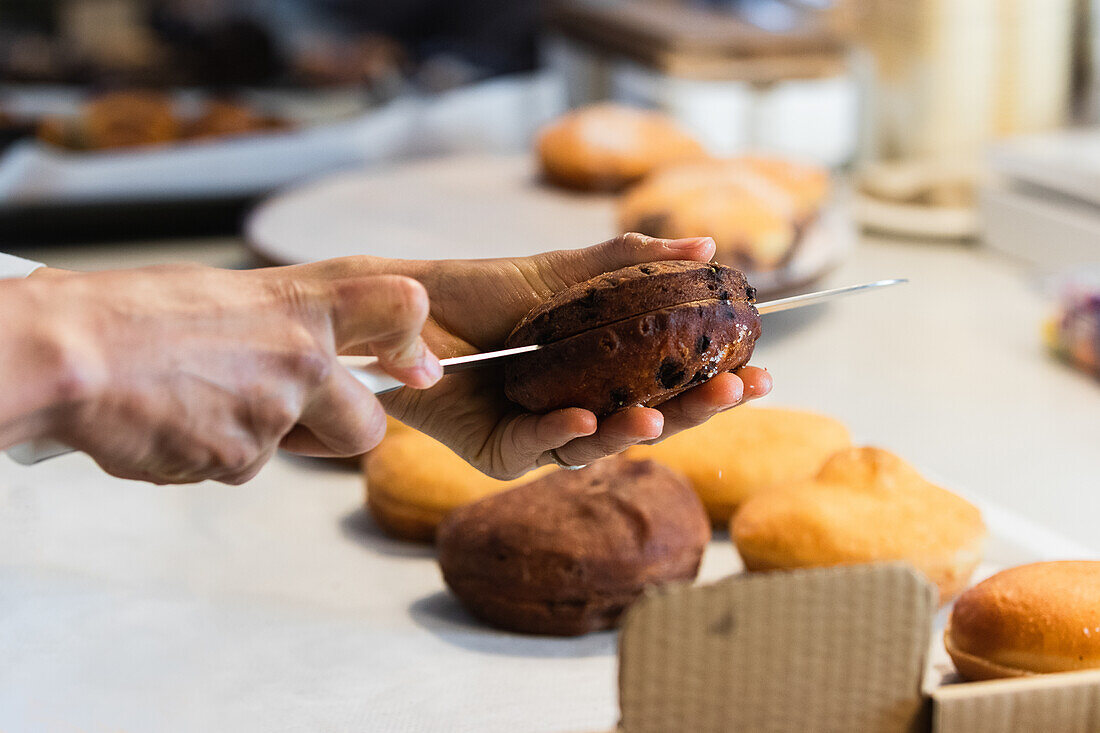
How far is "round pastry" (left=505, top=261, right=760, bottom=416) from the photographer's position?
51 cm

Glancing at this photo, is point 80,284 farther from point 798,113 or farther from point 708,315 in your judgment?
point 798,113

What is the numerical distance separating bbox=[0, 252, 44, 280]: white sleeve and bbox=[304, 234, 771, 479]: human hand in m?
0.15

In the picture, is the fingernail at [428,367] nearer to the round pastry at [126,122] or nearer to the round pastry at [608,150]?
the round pastry at [608,150]

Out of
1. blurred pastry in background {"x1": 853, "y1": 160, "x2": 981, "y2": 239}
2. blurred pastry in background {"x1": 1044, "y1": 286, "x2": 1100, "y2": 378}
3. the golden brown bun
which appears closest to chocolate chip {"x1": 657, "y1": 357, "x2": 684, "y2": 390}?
the golden brown bun

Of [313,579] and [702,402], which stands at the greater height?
[702,402]

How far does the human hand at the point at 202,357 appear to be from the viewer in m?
0.40

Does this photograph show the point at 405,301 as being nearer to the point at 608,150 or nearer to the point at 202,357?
the point at 202,357

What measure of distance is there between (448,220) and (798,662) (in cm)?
104

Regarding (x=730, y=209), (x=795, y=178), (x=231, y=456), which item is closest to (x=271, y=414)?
(x=231, y=456)

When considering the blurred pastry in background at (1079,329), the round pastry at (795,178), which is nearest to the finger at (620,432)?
the blurred pastry in background at (1079,329)

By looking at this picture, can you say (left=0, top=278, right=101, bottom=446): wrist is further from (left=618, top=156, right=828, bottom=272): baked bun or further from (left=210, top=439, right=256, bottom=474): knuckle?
(left=618, top=156, right=828, bottom=272): baked bun

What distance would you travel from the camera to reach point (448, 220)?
140 cm

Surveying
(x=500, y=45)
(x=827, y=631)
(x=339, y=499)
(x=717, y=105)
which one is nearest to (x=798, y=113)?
(x=717, y=105)

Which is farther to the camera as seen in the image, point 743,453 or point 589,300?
point 743,453
